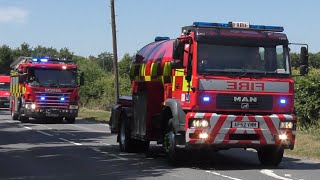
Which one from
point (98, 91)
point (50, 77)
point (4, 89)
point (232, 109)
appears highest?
point (50, 77)

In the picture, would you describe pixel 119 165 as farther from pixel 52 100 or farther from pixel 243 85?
pixel 52 100

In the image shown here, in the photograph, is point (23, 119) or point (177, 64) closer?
point (177, 64)

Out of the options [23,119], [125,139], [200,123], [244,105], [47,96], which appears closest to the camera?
[200,123]

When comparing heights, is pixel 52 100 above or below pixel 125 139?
above

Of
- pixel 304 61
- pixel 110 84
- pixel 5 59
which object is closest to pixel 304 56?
pixel 304 61

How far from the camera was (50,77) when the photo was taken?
28.0 metres

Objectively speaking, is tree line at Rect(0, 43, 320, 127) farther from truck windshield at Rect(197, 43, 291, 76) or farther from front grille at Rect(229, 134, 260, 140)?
front grille at Rect(229, 134, 260, 140)

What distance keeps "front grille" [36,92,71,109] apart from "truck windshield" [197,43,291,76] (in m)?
17.5

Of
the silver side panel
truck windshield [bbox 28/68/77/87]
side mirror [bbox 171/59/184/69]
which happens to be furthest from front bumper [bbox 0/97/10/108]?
the silver side panel

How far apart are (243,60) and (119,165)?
364 cm

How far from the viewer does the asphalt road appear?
36.3ft

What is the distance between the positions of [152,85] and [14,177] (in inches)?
179

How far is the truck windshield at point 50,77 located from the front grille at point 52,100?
498 millimetres

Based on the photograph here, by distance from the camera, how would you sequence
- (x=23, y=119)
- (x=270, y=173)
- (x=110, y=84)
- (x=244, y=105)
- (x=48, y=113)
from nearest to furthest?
(x=270, y=173)
(x=244, y=105)
(x=48, y=113)
(x=23, y=119)
(x=110, y=84)
